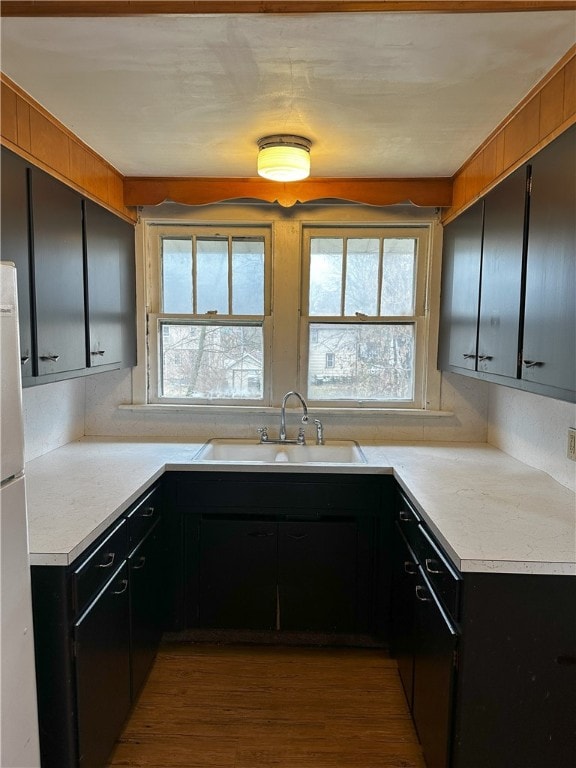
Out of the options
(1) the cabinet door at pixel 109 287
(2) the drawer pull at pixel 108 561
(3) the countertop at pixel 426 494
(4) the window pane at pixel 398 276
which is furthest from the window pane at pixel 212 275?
(2) the drawer pull at pixel 108 561

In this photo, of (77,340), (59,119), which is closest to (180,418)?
(77,340)

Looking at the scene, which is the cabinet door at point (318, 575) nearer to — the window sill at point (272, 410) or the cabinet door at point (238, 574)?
the cabinet door at point (238, 574)

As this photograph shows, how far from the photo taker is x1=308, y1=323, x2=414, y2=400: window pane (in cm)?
286

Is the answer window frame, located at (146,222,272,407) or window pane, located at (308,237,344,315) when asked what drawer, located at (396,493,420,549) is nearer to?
window frame, located at (146,222,272,407)

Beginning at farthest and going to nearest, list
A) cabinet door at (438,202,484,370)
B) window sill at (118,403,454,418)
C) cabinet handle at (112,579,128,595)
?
window sill at (118,403,454,418) < cabinet door at (438,202,484,370) < cabinet handle at (112,579,128,595)

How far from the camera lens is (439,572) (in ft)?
4.91

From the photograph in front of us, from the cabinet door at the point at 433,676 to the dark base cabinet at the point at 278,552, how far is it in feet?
1.70

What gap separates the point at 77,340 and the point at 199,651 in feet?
5.15

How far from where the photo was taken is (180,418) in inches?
112

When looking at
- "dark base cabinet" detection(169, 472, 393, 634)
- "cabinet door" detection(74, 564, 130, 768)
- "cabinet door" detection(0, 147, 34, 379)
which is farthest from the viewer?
"dark base cabinet" detection(169, 472, 393, 634)

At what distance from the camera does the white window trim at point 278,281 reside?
2.72m

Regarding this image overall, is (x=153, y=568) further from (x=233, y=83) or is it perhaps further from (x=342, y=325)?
(x=233, y=83)

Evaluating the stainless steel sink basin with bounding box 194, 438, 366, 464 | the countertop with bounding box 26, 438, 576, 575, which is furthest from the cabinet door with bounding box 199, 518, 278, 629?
the stainless steel sink basin with bounding box 194, 438, 366, 464

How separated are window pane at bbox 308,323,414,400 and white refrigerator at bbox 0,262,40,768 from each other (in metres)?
1.95
